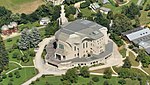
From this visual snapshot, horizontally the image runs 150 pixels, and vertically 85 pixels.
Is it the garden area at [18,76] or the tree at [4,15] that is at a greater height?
the tree at [4,15]

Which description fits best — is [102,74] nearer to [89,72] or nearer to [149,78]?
[89,72]

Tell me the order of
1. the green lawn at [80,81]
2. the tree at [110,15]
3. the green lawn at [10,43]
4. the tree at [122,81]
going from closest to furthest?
the tree at [122,81] → the green lawn at [80,81] → the green lawn at [10,43] → the tree at [110,15]

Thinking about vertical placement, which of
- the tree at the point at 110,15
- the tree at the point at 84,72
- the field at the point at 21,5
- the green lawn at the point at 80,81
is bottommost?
the green lawn at the point at 80,81

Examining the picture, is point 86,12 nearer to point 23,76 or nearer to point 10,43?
point 10,43

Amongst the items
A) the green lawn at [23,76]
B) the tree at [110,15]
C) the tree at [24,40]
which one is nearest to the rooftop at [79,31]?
the tree at [24,40]

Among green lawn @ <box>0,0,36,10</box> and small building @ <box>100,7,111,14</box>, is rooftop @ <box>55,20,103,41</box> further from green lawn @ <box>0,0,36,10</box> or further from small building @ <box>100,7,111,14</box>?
green lawn @ <box>0,0,36,10</box>

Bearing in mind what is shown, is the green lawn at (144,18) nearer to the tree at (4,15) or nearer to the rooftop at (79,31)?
the rooftop at (79,31)

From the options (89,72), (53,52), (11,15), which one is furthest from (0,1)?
(89,72)
